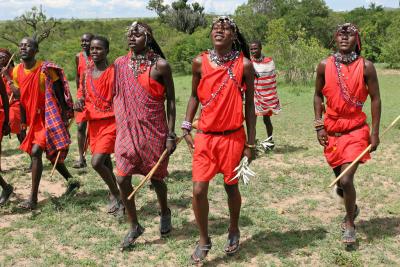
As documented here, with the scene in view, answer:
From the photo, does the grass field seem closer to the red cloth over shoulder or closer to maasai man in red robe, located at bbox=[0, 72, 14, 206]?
maasai man in red robe, located at bbox=[0, 72, 14, 206]

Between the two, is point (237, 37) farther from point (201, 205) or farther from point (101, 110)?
point (101, 110)

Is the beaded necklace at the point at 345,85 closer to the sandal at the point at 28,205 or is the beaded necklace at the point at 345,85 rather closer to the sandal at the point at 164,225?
the sandal at the point at 164,225

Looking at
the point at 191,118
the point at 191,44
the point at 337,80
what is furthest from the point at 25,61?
the point at 191,44

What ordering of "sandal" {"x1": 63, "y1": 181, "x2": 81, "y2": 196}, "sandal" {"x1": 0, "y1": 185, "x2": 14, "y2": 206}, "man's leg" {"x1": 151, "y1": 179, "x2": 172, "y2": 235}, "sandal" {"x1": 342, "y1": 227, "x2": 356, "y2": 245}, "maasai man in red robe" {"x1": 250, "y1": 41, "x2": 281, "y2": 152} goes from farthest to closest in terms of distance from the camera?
"maasai man in red robe" {"x1": 250, "y1": 41, "x2": 281, "y2": 152}, "sandal" {"x1": 63, "y1": 181, "x2": 81, "y2": 196}, "sandal" {"x1": 0, "y1": 185, "x2": 14, "y2": 206}, "man's leg" {"x1": 151, "y1": 179, "x2": 172, "y2": 235}, "sandal" {"x1": 342, "y1": 227, "x2": 356, "y2": 245}

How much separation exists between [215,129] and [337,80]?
4.03 feet

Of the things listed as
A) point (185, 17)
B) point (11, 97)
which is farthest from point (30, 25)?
point (11, 97)

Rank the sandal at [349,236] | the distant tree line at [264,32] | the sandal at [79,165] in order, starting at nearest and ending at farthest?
the sandal at [349,236], the sandal at [79,165], the distant tree line at [264,32]

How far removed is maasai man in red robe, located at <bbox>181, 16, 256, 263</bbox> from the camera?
143 inches

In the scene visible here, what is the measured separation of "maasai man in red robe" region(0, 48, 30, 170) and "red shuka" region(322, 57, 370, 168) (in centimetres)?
342

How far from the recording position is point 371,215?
4977mm

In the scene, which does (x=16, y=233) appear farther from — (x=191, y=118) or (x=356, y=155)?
(x=356, y=155)

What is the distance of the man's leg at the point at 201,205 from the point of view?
371cm

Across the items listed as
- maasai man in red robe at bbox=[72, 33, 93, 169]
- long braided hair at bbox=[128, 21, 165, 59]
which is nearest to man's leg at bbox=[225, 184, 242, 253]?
long braided hair at bbox=[128, 21, 165, 59]

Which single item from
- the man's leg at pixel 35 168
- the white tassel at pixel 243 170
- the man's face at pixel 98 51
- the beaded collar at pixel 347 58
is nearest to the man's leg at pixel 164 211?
the white tassel at pixel 243 170
